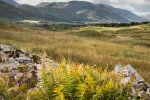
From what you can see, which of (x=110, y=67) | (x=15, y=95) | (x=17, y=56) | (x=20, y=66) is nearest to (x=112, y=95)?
(x=15, y=95)

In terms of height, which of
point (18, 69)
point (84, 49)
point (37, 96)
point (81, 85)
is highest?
point (81, 85)

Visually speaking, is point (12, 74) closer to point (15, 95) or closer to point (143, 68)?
point (15, 95)

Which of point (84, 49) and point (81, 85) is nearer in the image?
point (81, 85)

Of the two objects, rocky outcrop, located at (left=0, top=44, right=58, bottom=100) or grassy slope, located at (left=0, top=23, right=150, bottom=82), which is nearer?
rocky outcrop, located at (left=0, top=44, right=58, bottom=100)

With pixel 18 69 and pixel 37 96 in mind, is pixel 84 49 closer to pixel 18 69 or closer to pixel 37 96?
pixel 18 69

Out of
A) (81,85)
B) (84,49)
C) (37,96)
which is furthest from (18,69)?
(84,49)

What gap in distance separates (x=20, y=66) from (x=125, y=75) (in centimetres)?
342

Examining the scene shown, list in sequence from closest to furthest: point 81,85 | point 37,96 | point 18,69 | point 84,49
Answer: point 81,85
point 37,96
point 18,69
point 84,49

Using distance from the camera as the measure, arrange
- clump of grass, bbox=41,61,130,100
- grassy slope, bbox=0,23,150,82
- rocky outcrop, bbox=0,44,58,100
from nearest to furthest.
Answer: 1. clump of grass, bbox=41,61,130,100
2. rocky outcrop, bbox=0,44,58,100
3. grassy slope, bbox=0,23,150,82

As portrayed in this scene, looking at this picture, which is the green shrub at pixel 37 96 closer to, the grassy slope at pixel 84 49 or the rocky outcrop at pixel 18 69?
the rocky outcrop at pixel 18 69

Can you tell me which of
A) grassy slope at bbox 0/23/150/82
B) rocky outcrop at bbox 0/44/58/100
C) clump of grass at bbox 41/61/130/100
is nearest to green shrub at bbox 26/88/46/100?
clump of grass at bbox 41/61/130/100

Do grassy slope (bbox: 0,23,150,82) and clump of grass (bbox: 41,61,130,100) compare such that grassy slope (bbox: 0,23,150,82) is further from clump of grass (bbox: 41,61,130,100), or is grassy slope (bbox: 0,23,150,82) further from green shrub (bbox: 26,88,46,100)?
green shrub (bbox: 26,88,46,100)

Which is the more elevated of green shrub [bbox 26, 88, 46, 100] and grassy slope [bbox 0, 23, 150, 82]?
green shrub [bbox 26, 88, 46, 100]

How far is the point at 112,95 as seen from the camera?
6.46 metres
